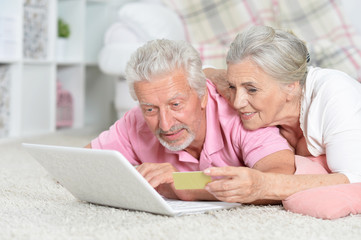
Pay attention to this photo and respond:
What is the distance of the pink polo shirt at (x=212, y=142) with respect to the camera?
1824 mm

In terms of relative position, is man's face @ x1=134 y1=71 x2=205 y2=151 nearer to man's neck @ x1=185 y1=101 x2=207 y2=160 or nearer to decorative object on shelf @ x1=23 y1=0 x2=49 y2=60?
man's neck @ x1=185 y1=101 x2=207 y2=160

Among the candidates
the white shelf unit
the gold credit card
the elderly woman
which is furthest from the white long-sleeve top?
the white shelf unit

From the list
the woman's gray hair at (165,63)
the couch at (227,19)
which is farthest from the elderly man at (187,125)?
the couch at (227,19)

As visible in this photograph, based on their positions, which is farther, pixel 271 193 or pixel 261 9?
pixel 261 9

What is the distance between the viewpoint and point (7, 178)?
2299mm

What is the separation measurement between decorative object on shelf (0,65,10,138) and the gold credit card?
90.7 inches

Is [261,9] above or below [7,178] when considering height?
above

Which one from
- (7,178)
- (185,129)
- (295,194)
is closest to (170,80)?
(185,129)

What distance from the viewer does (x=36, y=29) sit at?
12.5ft

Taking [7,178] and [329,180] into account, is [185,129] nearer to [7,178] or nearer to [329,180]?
[329,180]

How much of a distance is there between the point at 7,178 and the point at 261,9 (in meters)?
2.22

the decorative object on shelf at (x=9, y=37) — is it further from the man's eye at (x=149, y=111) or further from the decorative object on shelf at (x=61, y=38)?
the man's eye at (x=149, y=111)

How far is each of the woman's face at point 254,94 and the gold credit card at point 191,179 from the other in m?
0.36

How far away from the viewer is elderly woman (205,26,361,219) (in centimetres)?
164
